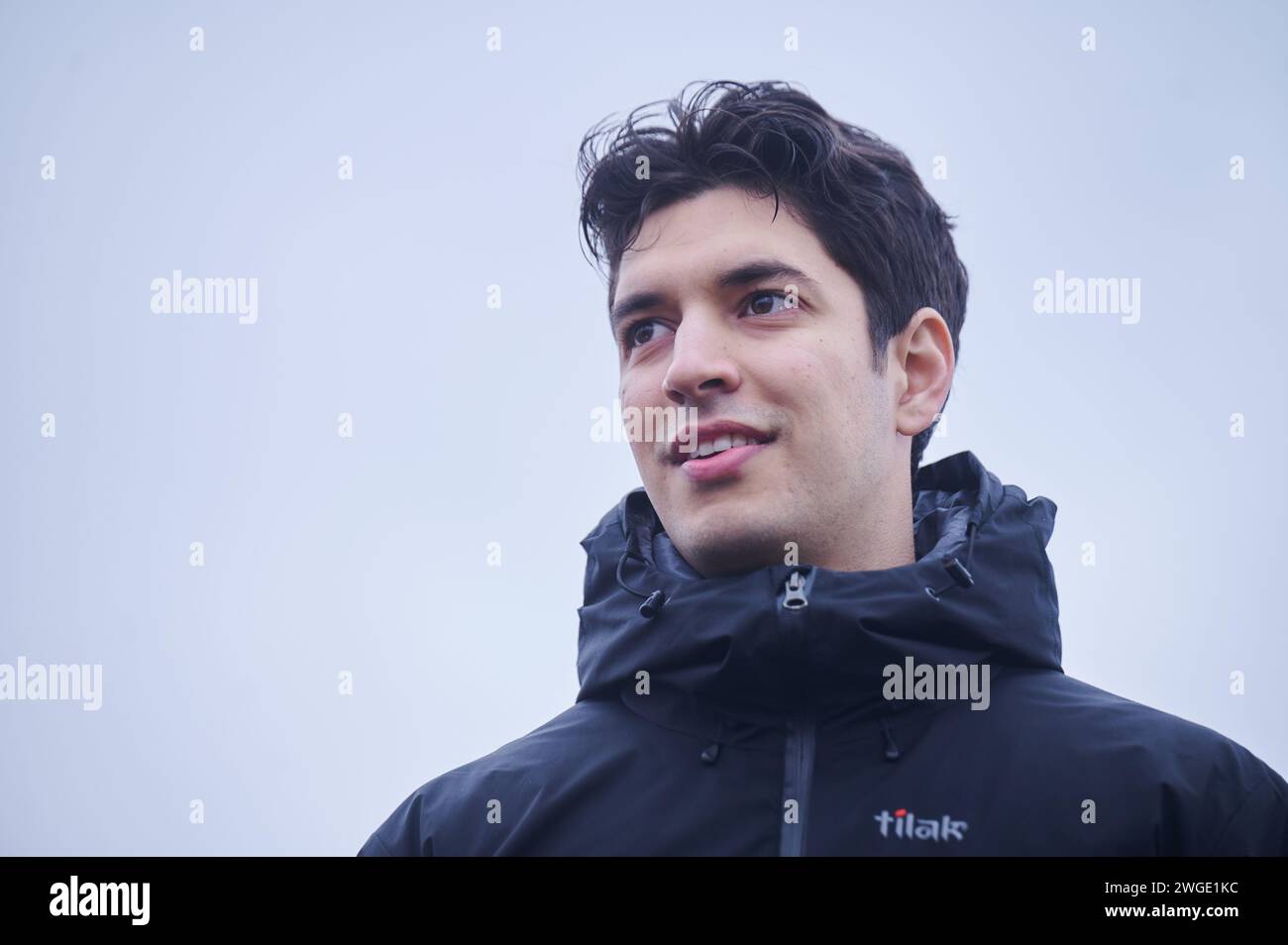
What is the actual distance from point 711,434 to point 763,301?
0.36 m

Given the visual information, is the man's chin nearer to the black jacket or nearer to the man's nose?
the black jacket

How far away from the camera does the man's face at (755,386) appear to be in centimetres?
246

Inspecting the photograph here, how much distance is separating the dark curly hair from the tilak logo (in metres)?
1.12

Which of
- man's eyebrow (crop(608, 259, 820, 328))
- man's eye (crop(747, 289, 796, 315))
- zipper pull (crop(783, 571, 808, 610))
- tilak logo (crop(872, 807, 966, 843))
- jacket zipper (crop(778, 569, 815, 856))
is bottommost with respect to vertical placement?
tilak logo (crop(872, 807, 966, 843))

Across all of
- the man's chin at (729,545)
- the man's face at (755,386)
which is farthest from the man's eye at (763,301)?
the man's chin at (729,545)

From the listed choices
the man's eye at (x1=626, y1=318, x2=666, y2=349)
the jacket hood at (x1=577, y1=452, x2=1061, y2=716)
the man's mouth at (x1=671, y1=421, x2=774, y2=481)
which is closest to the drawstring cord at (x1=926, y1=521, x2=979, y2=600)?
the jacket hood at (x1=577, y1=452, x2=1061, y2=716)

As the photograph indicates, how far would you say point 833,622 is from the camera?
221cm

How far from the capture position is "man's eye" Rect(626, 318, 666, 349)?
2.70 m

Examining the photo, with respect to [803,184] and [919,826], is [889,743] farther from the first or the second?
[803,184]

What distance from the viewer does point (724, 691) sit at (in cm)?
232
